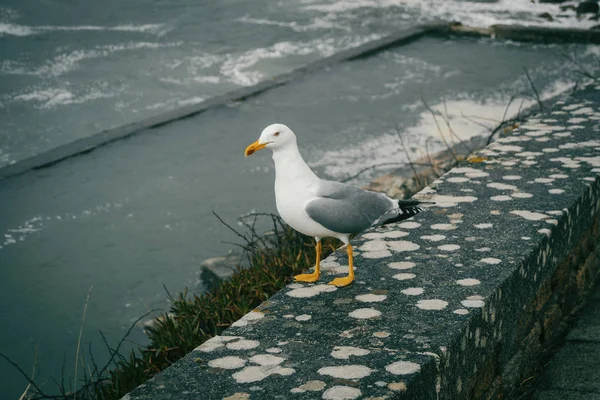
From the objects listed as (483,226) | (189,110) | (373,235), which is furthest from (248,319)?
(189,110)

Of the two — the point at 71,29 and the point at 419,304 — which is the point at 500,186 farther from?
the point at 71,29

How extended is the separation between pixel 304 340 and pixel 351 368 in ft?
0.86

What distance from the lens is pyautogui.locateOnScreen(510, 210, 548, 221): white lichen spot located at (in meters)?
3.62

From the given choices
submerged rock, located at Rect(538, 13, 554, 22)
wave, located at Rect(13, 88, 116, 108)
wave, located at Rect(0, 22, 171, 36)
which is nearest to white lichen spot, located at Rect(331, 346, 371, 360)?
wave, located at Rect(13, 88, 116, 108)

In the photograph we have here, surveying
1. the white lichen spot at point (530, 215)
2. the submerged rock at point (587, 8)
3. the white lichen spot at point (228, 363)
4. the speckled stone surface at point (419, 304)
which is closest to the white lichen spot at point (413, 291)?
the speckled stone surface at point (419, 304)

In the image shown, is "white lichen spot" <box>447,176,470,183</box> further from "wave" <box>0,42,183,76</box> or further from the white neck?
"wave" <box>0,42,183,76</box>

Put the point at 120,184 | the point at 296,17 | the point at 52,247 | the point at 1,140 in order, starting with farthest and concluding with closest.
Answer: the point at 296,17 < the point at 1,140 < the point at 120,184 < the point at 52,247

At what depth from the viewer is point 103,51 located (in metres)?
11.3

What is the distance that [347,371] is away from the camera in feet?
8.18

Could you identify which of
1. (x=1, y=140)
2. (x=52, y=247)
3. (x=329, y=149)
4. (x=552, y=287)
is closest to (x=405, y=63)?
(x=329, y=149)

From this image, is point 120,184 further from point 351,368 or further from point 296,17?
point 296,17

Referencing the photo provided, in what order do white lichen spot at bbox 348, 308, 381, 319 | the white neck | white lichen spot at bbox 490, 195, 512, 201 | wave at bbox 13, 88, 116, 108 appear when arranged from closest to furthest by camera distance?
white lichen spot at bbox 348, 308, 381, 319, the white neck, white lichen spot at bbox 490, 195, 512, 201, wave at bbox 13, 88, 116, 108

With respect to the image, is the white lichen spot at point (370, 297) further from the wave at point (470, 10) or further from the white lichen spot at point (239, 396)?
the wave at point (470, 10)

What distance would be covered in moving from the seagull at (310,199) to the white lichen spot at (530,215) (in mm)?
890
